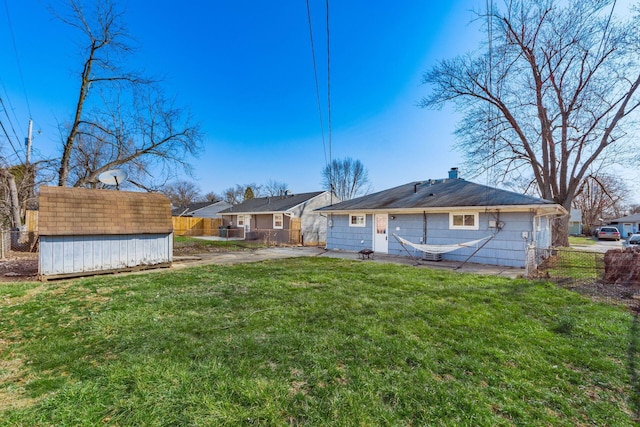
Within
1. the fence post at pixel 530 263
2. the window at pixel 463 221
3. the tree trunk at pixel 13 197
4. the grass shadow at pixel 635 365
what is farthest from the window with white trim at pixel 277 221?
the grass shadow at pixel 635 365

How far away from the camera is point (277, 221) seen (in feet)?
69.7

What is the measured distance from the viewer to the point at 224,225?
87.6 feet

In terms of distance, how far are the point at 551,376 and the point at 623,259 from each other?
621 centimetres

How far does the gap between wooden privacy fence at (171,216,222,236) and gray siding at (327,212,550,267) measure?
16.9 meters

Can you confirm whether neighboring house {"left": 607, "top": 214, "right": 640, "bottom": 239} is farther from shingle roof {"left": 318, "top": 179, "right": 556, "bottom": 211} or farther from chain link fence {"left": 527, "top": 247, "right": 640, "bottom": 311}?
chain link fence {"left": 527, "top": 247, "right": 640, "bottom": 311}

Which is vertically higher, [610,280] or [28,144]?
[28,144]

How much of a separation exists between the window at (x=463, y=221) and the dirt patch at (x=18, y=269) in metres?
12.6

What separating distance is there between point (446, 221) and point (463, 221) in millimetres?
602

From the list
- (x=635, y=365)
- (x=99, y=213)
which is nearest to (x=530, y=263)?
(x=635, y=365)

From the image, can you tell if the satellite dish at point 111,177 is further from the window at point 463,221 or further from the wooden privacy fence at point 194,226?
the wooden privacy fence at point 194,226

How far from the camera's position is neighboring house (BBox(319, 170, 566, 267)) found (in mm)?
9484

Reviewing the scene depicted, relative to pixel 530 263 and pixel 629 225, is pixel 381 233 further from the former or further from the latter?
pixel 629 225

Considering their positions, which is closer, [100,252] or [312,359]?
[312,359]

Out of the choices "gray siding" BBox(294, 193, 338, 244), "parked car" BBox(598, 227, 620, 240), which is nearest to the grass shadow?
"gray siding" BBox(294, 193, 338, 244)
